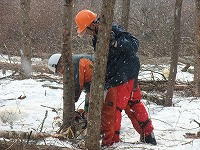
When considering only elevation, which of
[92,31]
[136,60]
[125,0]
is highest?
[125,0]

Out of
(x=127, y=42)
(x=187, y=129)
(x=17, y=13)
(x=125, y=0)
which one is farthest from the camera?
(x=17, y=13)

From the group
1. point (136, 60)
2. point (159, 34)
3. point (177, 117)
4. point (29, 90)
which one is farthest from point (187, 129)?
point (159, 34)

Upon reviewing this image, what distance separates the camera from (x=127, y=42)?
4.36 meters

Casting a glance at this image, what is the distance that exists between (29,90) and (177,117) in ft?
11.2

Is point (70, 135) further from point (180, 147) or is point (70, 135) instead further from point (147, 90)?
point (147, 90)

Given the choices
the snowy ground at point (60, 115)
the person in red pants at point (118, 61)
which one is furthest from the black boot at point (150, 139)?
the person in red pants at point (118, 61)

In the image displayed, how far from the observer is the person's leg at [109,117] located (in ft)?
14.3

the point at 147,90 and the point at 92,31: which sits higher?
the point at 92,31

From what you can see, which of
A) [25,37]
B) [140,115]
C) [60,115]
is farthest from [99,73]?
[25,37]

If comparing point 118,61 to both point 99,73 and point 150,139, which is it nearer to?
point 99,73

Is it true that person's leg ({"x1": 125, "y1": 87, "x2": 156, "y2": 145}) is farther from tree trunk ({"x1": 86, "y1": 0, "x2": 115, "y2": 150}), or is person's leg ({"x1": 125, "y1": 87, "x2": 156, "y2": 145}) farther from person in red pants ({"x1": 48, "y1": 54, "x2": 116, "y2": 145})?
tree trunk ({"x1": 86, "y1": 0, "x2": 115, "y2": 150})

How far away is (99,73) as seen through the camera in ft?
11.5

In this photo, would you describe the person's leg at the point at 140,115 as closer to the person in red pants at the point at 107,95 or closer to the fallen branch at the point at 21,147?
the person in red pants at the point at 107,95

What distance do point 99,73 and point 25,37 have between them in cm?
637
